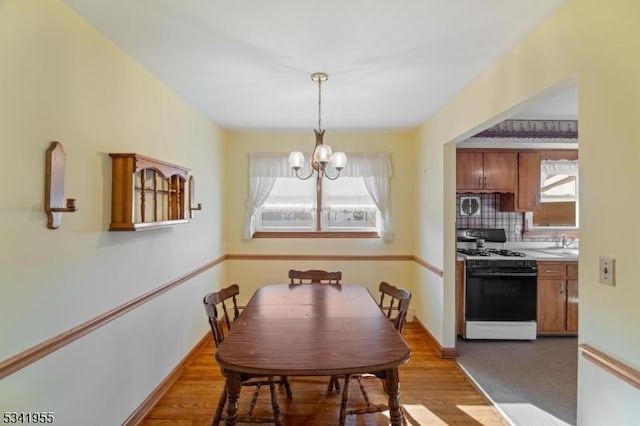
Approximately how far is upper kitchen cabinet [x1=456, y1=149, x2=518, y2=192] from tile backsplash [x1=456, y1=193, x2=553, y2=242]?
318 millimetres

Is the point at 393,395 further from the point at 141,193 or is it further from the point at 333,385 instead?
the point at 141,193

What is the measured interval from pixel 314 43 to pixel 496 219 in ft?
11.3

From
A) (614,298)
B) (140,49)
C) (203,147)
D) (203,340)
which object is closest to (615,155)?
(614,298)

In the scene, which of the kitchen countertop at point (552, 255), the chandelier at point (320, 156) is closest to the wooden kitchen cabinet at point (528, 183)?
the kitchen countertop at point (552, 255)

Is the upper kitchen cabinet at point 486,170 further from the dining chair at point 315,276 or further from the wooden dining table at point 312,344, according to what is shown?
the wooden dining table at point 312,344

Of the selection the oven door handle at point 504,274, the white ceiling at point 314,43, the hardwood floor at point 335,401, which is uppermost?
the white ceiling at point 314,43

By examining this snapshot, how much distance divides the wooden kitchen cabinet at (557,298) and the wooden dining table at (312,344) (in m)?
2.37

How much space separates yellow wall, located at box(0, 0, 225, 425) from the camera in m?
1.38

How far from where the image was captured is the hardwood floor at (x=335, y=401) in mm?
2363

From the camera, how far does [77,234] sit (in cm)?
175

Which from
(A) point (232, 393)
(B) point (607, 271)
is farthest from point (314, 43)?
(A) point (232, 393)

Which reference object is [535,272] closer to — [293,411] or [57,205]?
[293,411]

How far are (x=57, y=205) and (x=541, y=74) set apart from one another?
247 cm

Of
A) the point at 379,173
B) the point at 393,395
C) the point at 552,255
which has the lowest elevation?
the point at 393,395
